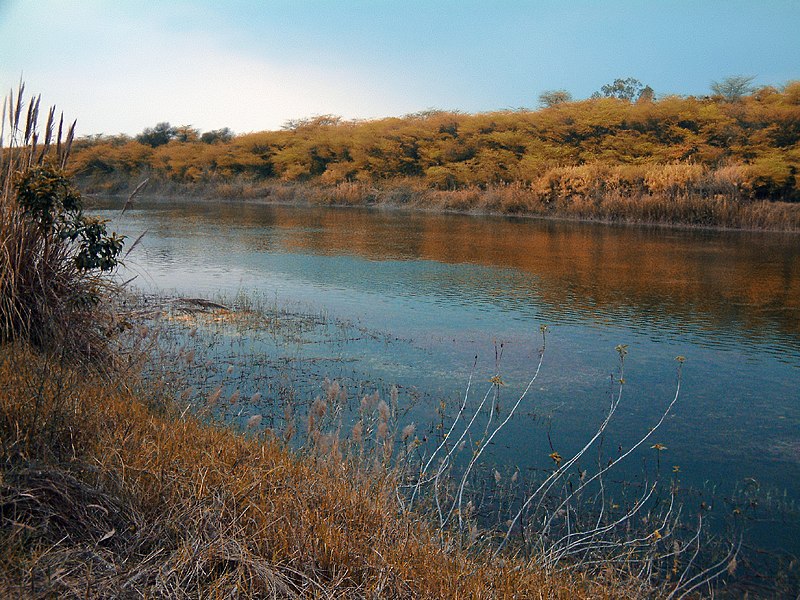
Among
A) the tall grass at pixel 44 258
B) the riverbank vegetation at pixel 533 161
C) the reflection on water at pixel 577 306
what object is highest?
the riverbank vegetation at pixel 533 161

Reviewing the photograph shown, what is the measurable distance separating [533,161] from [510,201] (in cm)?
707

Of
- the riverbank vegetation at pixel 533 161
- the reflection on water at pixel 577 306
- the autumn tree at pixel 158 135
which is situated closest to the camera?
the reflection on water at pixel 577 306

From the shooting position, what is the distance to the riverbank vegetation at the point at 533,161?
85.4 feet

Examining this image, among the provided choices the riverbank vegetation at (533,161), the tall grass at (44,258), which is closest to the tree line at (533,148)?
the riverbank vegetation at (533,161)

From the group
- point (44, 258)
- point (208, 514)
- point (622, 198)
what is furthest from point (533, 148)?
point (208, 514)

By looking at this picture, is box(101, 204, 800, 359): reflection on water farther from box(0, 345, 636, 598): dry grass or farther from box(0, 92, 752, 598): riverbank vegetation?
box(0, 345, 636, 598): dry grass

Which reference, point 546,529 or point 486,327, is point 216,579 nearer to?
point 546,529

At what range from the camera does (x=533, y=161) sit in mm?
36656

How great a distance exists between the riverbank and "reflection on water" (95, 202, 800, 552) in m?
2.19

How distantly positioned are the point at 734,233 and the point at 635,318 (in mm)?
14731

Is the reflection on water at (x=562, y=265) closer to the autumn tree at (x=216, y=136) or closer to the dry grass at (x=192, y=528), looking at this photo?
the dry grass at (x=192, y=528)

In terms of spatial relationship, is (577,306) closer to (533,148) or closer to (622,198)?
(622,198)

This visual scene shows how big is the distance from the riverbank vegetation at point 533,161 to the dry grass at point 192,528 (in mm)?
23832

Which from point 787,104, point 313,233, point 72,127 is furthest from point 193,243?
point 787,104
